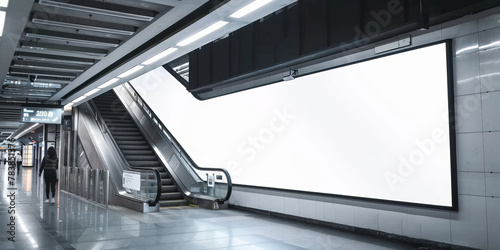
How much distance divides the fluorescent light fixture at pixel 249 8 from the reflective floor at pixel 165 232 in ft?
9.76

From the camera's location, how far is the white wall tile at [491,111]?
14.9 feet

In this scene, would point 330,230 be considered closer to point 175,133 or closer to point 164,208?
point 164,208

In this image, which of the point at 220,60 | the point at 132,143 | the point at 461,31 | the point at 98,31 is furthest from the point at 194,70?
the point at 461,31

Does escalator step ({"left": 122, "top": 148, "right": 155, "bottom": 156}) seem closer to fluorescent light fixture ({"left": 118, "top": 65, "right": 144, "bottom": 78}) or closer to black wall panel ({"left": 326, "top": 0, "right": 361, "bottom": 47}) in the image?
fluorescent light fixture ({"left": 118, "top": 65, "right": 144, "bottom": 78})

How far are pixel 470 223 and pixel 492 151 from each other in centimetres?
91

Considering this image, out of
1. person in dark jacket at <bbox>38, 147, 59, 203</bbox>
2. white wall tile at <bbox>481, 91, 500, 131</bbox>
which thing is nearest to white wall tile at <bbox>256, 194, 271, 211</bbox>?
white wall tile at <bbox>481, 91, 500, 131</bbox>

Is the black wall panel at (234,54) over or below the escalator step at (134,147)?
over

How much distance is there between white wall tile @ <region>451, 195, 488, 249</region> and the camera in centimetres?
461

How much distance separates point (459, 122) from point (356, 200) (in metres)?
2.04

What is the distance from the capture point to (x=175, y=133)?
12273 millimetres

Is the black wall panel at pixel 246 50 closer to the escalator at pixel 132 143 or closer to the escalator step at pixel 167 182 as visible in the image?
the escalator at pixel 132 143

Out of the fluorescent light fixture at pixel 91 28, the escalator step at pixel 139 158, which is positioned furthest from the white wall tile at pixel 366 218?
the escalator step at pixel 139 158

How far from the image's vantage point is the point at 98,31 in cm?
553

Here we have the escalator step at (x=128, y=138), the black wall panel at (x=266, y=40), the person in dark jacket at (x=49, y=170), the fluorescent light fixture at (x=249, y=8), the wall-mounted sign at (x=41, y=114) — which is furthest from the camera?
the escalator step at (x=128, y=138)
